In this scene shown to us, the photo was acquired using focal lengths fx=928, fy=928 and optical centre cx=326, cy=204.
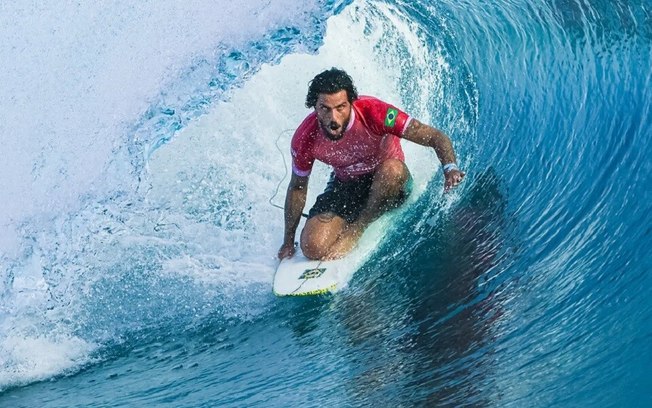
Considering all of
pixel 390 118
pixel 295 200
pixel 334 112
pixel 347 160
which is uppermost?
pixel 334 112

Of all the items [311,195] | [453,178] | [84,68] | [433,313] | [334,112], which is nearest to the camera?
[433,313]

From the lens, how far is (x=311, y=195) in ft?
22.0

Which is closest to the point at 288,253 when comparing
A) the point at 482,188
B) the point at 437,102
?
the point at 482,188

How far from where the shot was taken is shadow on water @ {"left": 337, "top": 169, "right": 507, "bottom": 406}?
3.64 m

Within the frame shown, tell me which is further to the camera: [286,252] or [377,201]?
[286,252]

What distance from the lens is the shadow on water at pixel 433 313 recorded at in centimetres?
364

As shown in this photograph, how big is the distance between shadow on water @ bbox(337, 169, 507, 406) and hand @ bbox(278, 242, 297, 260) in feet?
1.90

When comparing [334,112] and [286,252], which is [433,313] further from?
[286,252]

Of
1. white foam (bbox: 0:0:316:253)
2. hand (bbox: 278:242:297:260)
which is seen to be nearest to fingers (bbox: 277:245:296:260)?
hand (bbox: 278:242:297:260)

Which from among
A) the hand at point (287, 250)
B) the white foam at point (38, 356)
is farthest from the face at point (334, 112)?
the white foam at point (38, 356)

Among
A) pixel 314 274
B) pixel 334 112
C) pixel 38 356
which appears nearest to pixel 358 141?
pixel 334 112

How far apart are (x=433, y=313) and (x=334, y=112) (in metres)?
1.31

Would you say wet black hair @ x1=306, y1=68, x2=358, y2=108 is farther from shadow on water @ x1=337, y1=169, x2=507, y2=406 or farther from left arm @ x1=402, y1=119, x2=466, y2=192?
shadow on water @ x1=337, y1=169, x2=507, y2=406

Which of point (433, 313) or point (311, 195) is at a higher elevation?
point (311, 195)
